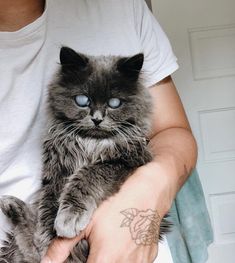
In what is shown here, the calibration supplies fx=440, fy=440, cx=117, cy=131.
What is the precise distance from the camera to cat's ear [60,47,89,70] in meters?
1.02

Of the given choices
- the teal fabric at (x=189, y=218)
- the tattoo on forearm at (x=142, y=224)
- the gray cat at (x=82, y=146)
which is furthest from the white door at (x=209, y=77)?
the tattoo on forearm at (x=142, y=224)

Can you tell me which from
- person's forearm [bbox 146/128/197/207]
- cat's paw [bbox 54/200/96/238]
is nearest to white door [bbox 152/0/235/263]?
person's forearm [bbox 146/128/197/207]

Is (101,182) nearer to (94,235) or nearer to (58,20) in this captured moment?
(94,235)

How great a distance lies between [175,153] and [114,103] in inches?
10.4

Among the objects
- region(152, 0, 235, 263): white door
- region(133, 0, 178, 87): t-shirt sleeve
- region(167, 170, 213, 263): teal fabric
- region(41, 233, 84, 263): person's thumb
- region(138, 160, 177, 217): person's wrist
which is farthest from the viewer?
region(152, 0, 235, 263): white door

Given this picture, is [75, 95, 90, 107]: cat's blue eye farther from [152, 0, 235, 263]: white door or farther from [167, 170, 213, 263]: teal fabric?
[152, 0, 235, 263]: white door

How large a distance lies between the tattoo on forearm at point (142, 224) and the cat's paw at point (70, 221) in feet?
0.30

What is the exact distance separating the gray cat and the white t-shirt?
Result: 0.20ft

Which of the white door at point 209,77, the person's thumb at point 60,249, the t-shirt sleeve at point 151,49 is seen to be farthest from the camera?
the white door at point 209,77

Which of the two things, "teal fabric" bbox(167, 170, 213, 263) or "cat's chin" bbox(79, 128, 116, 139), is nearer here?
"cat's chin" bbox(79, 128, 116, 139)

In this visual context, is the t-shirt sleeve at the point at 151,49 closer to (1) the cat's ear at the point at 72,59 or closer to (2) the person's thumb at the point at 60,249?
(1) the cat's ear at the point at 72,59

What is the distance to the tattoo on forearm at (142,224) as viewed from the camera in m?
1.03

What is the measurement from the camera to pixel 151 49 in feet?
4.14

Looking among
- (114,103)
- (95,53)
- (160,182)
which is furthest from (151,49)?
(160,182)
